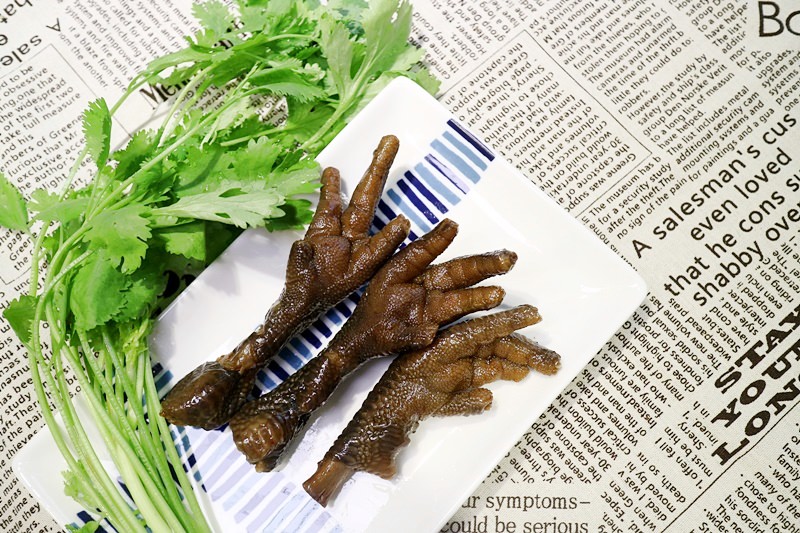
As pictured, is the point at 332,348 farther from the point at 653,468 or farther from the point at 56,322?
the point at 653,468

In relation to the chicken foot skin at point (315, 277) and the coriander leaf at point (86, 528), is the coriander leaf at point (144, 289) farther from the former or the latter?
the coriander leaf at point (86, 528)

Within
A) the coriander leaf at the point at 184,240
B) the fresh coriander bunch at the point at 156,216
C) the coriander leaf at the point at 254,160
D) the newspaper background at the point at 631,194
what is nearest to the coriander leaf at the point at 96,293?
the fresh coriander bunch at the point at 156,216

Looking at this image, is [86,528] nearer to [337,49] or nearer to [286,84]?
[286,84]

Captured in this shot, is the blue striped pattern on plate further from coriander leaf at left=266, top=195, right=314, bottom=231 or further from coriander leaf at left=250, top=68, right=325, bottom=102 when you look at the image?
coriander leaf at left=250, top=68, right=325, bottom=102

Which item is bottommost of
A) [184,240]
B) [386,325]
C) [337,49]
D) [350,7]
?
[386,325]

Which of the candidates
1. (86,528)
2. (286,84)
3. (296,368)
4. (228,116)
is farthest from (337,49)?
(86,528)

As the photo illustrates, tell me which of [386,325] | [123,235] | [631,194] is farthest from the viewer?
[631,194]

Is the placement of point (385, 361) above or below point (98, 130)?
below

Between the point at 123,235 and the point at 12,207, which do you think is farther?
the point at 12,207
